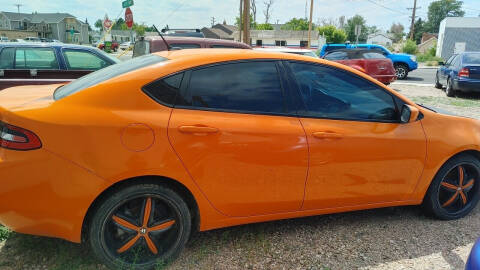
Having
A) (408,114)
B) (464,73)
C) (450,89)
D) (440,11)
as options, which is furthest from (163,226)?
(440,11)

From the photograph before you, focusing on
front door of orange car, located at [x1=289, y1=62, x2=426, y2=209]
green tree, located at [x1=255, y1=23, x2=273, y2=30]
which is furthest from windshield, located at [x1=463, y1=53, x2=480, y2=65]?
green tree, located at [x1=255, y1=23, x2=273, y2=30]

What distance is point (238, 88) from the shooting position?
102 inches

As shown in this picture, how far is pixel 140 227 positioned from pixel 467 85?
11530mm

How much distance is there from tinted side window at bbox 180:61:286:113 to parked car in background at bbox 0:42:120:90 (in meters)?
4.70

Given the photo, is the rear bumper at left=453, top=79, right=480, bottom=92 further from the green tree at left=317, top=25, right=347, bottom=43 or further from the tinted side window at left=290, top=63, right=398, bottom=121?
the green tree at left=317, top=25, right=347, bottom=43

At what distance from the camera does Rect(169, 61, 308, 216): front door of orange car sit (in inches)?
94.4

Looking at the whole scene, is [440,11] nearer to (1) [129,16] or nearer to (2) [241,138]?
(1) [129,16]

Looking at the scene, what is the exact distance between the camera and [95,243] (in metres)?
2.34

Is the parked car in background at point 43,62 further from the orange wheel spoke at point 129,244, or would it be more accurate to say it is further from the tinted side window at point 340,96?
the tinted side window at point 340,96

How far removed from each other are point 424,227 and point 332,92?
1.59 m

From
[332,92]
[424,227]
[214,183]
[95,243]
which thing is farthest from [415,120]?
[95,243]

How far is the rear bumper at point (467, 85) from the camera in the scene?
10.7m

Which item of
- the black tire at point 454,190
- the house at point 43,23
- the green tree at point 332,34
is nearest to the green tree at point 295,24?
the green tree at point 332,34

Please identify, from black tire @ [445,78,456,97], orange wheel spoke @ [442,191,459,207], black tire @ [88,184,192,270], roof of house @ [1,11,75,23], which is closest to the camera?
black tire @ [88,184,192,270]
